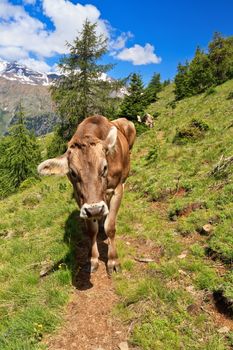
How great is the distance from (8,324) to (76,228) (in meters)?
4.39

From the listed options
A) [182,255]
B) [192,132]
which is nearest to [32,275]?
[182,255]

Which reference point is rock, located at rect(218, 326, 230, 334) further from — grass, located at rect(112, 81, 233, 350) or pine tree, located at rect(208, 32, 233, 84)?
pine tree, located at rect(208, 32, 233, 84)

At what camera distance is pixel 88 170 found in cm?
601

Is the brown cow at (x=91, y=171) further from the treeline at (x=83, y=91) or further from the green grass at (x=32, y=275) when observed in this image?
the treeline at (x=83, y=91)

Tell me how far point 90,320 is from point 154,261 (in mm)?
2308

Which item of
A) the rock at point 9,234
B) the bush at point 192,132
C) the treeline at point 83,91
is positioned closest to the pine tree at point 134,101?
the treeline at point 83,91

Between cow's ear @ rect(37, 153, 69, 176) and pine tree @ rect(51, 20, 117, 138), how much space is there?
24244mm

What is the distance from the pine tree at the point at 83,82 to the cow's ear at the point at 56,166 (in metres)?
24.2

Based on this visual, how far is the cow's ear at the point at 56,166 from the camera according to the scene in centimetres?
655

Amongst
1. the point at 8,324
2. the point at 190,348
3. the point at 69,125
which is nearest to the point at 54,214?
the point at 8,324

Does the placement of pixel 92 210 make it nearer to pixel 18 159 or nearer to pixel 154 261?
pixel 154 261

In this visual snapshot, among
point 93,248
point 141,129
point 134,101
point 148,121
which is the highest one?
point 134,101

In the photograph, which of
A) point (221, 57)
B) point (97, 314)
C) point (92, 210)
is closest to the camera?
point (92, 210)

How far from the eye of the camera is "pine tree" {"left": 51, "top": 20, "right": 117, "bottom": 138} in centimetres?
3055
